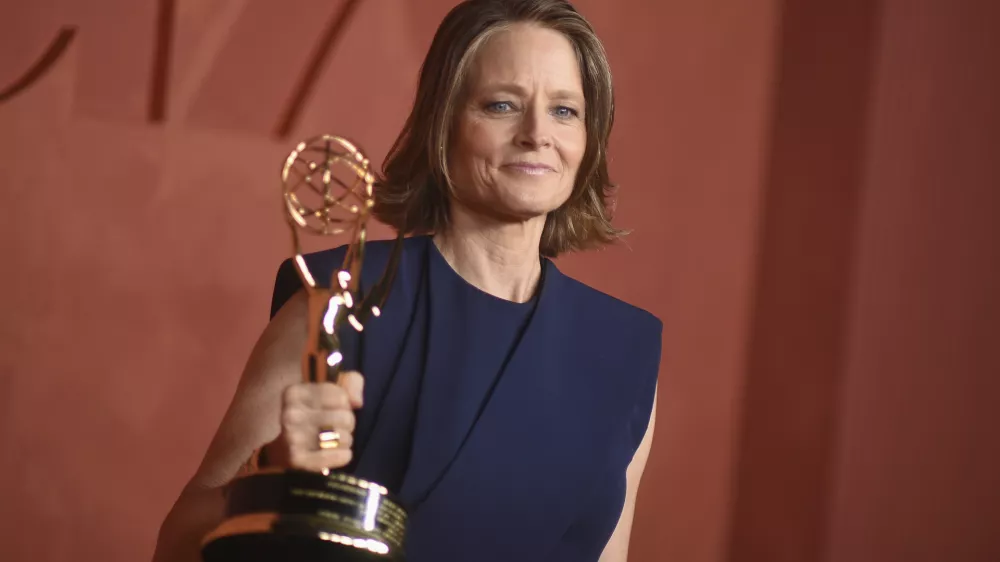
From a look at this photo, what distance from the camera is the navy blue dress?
3.54 ft

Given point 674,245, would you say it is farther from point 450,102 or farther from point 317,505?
point 317,505

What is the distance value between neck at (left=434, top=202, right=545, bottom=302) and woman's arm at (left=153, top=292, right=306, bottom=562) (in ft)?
0.70

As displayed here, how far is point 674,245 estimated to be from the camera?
88.5 inches

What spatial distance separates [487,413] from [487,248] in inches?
7.4

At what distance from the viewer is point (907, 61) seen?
2051 millimetres

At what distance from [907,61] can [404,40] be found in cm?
92

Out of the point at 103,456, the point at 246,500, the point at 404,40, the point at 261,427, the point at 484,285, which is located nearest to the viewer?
the point at 246,500

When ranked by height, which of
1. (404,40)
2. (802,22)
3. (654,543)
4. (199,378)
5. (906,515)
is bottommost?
(654,543)

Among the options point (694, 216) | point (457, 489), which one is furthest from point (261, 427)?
point (694, 216)

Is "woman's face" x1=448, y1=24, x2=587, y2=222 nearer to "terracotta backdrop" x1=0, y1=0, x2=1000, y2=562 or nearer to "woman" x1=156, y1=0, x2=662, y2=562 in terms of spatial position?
"woman" x1=156, y1=0, x2=662, y2=562

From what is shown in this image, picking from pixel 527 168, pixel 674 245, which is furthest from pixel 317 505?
pixel 674 245

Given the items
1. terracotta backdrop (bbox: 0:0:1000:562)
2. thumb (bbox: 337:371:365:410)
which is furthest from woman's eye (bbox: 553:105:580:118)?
terracotta backdrop (bbox: 0:0:1000:562)

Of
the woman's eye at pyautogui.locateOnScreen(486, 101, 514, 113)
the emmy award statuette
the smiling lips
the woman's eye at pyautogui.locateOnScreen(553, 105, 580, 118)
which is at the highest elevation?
the woman's eye at pyautogui.locateOnScreen(553, 105, 580, 118)

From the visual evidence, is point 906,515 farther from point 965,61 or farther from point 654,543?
point 965,61
